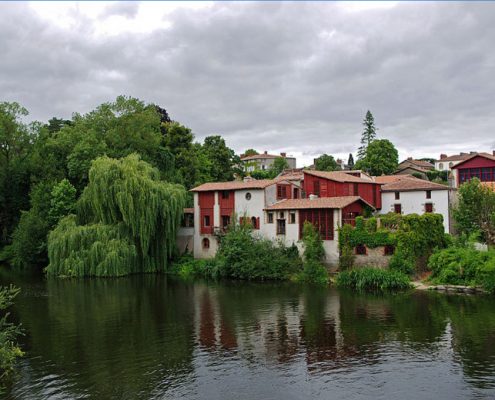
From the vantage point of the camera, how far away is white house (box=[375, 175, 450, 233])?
51625 millimetres

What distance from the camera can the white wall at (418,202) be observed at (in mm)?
51531

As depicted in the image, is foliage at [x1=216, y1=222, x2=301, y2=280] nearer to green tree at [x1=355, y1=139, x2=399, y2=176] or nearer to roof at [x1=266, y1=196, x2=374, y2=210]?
roof at [x1=266, y1=196, x2=374, y2=210]

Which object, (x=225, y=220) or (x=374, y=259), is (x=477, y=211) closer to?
(x=374, y=259)

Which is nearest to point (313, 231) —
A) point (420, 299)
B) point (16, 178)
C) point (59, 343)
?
point (420, 299)

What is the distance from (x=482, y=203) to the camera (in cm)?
4372

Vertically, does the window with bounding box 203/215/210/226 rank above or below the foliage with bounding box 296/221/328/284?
above

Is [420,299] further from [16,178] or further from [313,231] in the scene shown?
[16,178]

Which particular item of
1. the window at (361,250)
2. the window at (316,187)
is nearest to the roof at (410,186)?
the window at (316,187)

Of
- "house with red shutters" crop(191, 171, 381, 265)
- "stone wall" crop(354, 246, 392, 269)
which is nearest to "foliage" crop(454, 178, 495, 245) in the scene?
"stone wall" crop(354, 246, 392, 269)

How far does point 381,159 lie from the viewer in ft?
286

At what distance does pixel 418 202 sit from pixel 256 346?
3327 cm

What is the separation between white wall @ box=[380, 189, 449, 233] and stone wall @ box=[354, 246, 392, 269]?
11.7 metres

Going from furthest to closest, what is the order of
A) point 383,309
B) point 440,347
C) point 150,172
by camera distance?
point 150,172, point 383,309, point 440,347

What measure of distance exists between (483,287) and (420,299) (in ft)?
16.1
